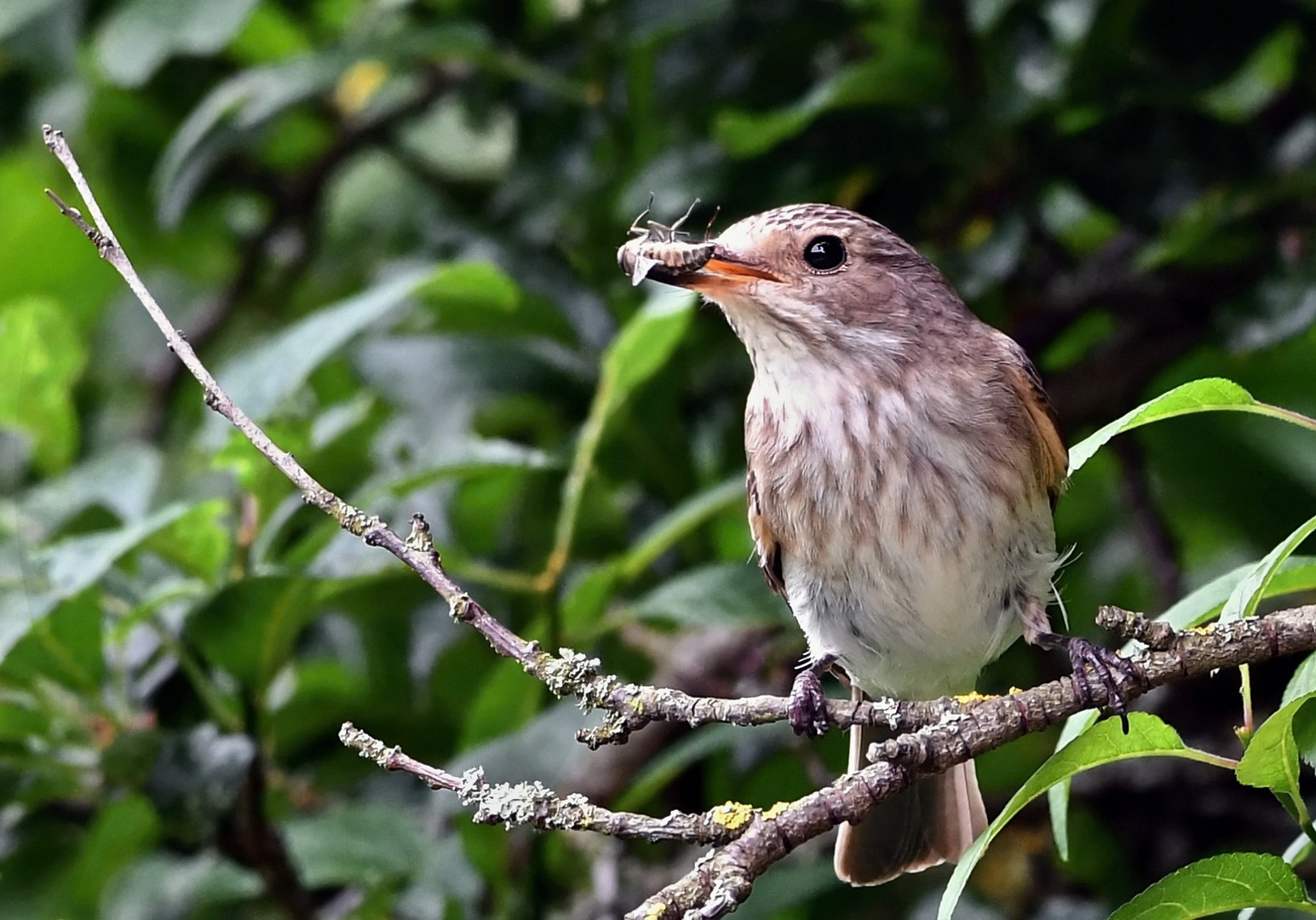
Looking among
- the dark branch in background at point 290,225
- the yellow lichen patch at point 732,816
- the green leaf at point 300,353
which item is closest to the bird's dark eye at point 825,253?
the green leaf at point 300,353

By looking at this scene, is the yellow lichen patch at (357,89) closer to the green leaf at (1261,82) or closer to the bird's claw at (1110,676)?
the green leaf at (1261,82)

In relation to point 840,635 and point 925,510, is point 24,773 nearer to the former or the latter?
point 840,635

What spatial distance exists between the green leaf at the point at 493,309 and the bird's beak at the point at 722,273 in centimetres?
83

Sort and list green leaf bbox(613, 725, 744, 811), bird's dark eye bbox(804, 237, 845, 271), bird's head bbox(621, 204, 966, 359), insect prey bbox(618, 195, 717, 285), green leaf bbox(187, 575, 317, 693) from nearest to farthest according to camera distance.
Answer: insect prey bbox(618, 195, 717, 285) < bird's head bbox(621, 204, 966, 359) < bird's dark eye bbox(804, 237, 845, 271) < green leaf bbox(187, 575, 317, 693) < green leaf bbox(613, 725, 744, 811)

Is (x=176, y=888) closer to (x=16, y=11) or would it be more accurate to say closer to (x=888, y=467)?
(x=888, y=467)

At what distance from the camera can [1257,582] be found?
2258mm

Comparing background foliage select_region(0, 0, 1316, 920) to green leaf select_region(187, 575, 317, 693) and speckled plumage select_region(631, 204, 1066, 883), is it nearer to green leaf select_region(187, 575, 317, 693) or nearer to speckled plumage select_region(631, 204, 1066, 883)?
green leaf select_region(187, 575, 317, 693)

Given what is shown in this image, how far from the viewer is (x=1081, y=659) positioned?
240 cm

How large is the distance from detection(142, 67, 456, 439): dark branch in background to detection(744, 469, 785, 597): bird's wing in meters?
2.31

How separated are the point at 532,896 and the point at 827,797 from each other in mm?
1876

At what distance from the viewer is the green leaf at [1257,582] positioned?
2227 millimetres

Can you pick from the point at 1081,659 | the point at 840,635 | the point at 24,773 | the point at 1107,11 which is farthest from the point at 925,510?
the point at 24,773

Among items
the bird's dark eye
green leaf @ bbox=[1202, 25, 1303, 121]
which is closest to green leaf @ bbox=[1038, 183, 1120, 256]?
green leaf @ bbox=[1202, 25, 1303, 121]

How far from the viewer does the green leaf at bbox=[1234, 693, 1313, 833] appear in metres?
2.17
